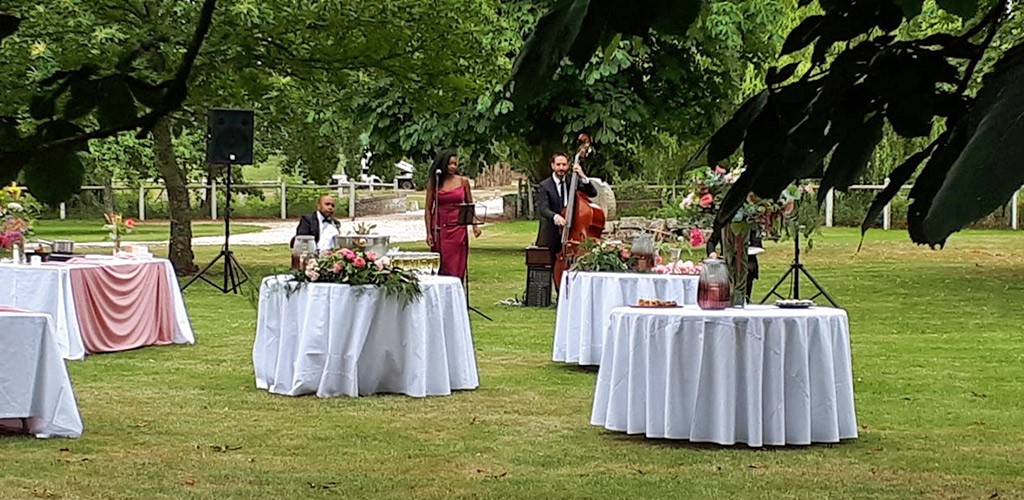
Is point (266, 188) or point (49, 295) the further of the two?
point (266, 188)

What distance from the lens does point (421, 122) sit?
1053 inches

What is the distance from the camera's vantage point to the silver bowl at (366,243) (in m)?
10.6

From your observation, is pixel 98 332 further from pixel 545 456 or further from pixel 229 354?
pixel 545 456

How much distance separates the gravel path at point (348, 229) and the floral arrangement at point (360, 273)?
49.0 ft

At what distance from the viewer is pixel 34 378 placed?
8086 millimetres

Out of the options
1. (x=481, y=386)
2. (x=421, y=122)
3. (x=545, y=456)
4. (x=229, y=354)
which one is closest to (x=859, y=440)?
(x=545, y=456)

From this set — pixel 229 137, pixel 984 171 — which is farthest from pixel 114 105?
pixel 229 137

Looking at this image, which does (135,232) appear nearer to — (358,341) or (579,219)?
(579,219)

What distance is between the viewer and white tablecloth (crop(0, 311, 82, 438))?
800 centimetres

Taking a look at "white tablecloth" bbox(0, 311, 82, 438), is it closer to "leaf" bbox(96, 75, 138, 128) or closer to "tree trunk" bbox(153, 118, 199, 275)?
"leaf" bbox(96, 75, 138, 128)

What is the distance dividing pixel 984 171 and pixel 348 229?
79.7 ft

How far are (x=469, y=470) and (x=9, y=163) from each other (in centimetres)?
553

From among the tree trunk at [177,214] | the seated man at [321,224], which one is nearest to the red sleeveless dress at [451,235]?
the seated man at [321,224]

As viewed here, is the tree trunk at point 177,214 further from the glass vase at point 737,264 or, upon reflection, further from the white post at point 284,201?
the white post at point 284,201
